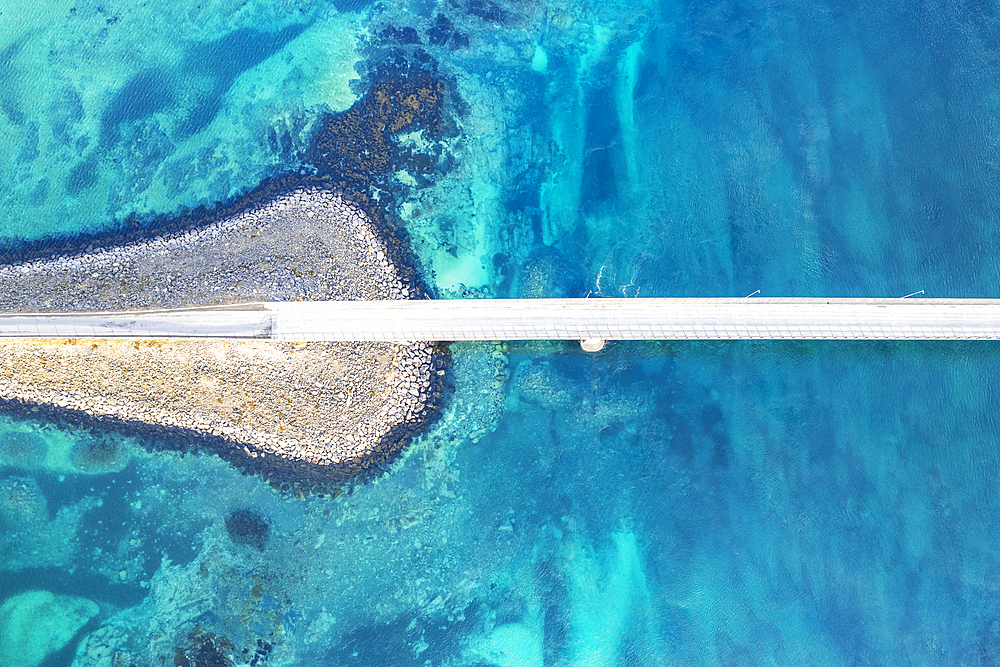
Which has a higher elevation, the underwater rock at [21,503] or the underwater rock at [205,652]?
the underwater rock at [21,503]

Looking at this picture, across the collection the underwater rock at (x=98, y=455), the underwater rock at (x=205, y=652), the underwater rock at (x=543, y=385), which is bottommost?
the underwater rock at (x=205, y=652)

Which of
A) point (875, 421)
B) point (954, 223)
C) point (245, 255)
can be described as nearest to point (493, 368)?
point (245, 255)

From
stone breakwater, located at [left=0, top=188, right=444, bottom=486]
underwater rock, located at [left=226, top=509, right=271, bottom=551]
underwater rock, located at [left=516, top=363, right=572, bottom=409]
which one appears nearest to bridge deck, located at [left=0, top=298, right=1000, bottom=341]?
stone breakwater, located at [left=0, top=188, right=444, bottom=486]

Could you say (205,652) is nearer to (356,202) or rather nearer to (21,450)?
(21,450)

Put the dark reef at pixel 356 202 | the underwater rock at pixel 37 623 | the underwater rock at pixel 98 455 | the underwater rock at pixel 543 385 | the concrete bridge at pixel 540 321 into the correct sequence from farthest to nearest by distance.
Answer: the underwater rock at pixel 543 385 → the dark reef at pixel 356 202 → the underwater rock at pixel 98 455 → the concrete bridge at pixel 540 321 → the underwater rock at pixel 37 623

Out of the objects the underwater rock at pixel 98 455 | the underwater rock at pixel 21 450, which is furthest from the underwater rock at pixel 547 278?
the underwater rock at pixel 21 450

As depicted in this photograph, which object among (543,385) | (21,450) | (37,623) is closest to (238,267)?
(21,450)

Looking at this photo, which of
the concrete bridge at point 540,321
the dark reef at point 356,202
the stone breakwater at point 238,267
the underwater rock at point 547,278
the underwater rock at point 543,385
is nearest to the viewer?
the concrete bridge at point 540,321

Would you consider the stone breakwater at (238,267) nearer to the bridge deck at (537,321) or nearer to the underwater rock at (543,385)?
the bridge deck at (537,321)
